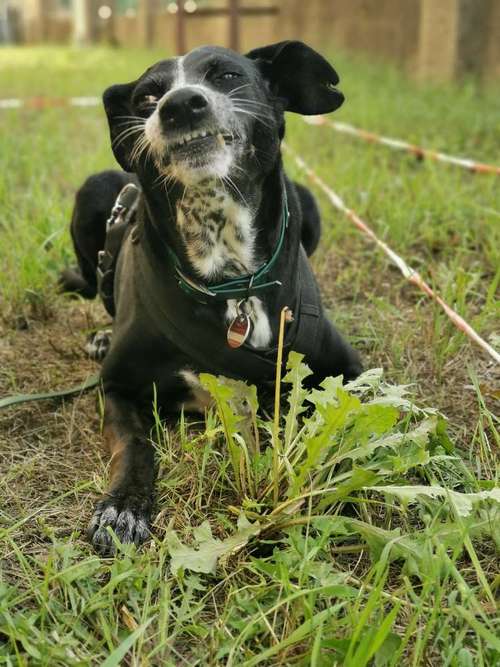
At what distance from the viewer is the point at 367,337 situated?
2.70m

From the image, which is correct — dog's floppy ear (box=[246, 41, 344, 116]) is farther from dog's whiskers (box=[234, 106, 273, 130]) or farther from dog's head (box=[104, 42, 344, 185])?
dog's whiskers (box=[234, 106, 273, 130])

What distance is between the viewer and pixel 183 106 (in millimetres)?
1902

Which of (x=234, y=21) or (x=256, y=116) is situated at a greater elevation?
(x=256, y=116)

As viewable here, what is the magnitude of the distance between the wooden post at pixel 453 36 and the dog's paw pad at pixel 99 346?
237 inches

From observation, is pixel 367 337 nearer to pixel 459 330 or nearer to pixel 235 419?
pixel 459 330

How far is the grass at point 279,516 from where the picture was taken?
139cm

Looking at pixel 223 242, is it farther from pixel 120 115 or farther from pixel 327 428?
pixel 327 428

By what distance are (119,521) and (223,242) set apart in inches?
31.4

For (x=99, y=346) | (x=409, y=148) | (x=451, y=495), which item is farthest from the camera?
(x=409, y=148)

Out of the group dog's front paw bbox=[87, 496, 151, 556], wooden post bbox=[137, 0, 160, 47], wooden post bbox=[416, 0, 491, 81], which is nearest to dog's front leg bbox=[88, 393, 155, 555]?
dog's front paw bbox=[87, 496, 151, 556]

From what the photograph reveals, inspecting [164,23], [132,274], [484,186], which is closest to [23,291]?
[132,274]

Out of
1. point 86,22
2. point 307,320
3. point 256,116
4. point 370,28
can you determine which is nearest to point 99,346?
point 307,320

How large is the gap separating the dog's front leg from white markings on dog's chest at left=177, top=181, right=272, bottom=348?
0.39 m

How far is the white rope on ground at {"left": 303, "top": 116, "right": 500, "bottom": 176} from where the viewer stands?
164 inches
